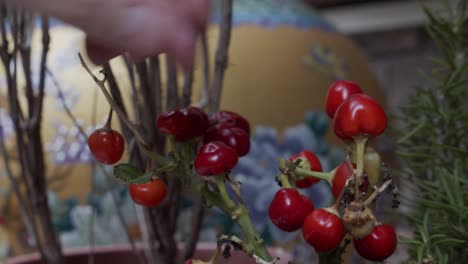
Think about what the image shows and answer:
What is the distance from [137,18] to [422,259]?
0.13 metres

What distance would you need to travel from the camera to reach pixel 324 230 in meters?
0.17

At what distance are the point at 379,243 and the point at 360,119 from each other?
37 millimetres

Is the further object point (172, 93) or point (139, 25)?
point (172, 93)

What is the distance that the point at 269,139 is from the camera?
20.1 inches

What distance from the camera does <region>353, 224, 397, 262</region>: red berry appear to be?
0.18m

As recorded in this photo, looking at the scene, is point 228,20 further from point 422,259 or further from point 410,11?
point 410,11

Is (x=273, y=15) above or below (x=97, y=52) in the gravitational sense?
below

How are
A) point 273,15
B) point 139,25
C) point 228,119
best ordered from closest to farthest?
point 139,25 < point 228,119 < point 273,15

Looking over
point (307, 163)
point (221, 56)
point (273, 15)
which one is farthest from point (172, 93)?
point (273, 15)

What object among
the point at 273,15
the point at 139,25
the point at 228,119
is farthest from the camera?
the point at 273,15

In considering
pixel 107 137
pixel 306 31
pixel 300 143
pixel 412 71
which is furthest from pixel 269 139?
pixel 412 71

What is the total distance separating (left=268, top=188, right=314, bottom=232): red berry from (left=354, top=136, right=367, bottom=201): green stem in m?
0.02

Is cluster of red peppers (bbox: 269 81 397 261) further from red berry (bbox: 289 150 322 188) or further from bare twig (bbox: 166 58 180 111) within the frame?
bare twig (bbox: 166 58 180 111)

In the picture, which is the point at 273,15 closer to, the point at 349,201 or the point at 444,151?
the point at 444,151
